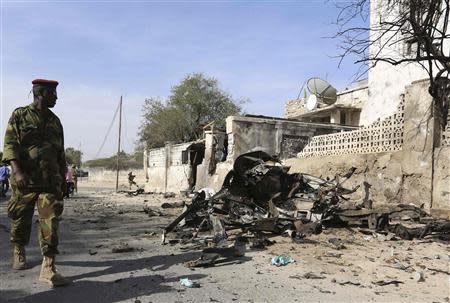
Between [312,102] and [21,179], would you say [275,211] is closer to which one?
[21,179]

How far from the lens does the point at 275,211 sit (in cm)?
809

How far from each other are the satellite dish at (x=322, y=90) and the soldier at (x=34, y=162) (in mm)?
21920


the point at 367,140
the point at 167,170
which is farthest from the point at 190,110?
the point at 367,140

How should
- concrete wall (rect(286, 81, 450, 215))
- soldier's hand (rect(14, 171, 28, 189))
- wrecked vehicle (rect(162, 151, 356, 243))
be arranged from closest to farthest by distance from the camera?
1. soldier's hand (rect(14, 171, 28, 189))
2. wrecked vehicle (rect(162, 151, 356, 243))
3. concrete wall (rect(286, 81, 450, 215))

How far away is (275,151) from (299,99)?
1482cm

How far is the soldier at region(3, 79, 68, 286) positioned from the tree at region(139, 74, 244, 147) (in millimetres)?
36045

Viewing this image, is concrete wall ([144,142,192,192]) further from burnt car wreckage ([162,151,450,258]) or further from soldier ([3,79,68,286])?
soldier ([3,79,68,286])

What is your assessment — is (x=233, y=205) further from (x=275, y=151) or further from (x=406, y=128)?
(x=275, y=151)

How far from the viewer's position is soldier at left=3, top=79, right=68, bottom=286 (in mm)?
Answer: 4965

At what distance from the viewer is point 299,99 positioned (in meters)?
31.2

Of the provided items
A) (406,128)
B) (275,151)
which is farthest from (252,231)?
(275,151)

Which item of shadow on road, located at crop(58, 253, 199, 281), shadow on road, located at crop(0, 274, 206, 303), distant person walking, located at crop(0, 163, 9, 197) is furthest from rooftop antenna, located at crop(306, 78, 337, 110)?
shadow on road, located at crop(0, 274, 206, 303)

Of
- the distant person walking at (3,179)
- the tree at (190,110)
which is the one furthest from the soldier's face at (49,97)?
the tree at (190,110)

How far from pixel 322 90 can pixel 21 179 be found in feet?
74.3
